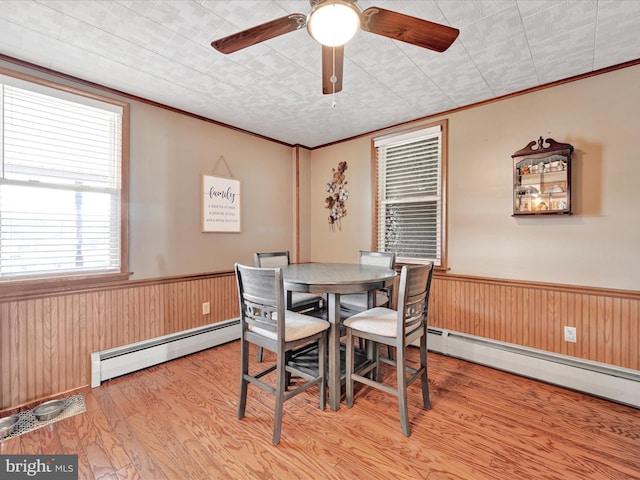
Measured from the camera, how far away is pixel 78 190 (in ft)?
7.68

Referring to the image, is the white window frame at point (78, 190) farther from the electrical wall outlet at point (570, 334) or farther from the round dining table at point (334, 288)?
the electrical wall outlet at point (570, 334)

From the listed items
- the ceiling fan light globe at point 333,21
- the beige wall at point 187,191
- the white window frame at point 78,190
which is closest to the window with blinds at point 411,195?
the beige wall at point 187,191

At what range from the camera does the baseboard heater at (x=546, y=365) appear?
2.13m

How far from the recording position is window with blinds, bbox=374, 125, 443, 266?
313 cm

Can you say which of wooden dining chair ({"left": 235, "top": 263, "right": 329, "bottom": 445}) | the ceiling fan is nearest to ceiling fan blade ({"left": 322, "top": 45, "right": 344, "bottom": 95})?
the ceiling fan

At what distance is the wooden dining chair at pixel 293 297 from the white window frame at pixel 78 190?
3.89 ft

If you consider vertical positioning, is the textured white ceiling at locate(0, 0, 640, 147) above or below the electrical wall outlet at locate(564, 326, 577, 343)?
above

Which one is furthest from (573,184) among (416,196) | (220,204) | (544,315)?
(220,204)

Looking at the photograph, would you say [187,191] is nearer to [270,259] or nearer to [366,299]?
[270,259]

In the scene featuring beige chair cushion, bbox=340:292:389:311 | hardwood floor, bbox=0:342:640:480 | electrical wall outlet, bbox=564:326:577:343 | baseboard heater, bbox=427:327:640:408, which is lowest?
hardwood floor, bbox=0:342:640:480

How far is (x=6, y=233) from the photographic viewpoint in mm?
2051

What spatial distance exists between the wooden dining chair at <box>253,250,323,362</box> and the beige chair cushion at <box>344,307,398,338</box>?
2.15ft

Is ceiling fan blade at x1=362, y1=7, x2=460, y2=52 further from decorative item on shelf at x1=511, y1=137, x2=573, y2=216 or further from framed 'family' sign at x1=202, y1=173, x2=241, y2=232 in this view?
framed 'family' sign at x1=202, y1=173, x2=241, y2=232

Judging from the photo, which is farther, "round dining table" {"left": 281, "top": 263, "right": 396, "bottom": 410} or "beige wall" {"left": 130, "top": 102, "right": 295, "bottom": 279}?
"beige wall" {"left": 130, "top": 102, "right": 295, "bottom": 279}
